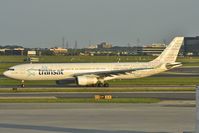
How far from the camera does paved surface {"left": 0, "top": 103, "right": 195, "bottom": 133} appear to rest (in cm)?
2308

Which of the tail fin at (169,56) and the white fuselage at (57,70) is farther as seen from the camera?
the tail fin at (169,56)

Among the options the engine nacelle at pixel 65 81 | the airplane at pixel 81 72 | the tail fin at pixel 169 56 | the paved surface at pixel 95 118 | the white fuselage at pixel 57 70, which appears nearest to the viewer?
the paved surface at pixel 95 118

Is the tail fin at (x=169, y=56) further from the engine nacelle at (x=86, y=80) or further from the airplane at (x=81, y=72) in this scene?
the engine nacelle at (x=86, y=80)

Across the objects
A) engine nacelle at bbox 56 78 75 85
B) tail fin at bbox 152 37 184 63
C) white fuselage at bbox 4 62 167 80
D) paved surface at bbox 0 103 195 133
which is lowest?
engine nacelle at bbox 56 78 75 85

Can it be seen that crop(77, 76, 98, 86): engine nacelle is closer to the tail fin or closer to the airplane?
the airplane

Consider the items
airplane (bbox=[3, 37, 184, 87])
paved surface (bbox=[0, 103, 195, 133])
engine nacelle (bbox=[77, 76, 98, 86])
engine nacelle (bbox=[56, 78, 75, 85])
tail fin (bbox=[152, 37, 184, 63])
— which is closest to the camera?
paved surface (bbox=[0, 103, 195, 133])

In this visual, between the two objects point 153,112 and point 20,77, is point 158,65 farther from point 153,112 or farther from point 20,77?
point 153,112

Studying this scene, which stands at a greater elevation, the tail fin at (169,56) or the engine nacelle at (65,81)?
the tail fin at (169,56)

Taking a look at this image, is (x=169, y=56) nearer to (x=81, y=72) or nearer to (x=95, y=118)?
(x=81, y=72)

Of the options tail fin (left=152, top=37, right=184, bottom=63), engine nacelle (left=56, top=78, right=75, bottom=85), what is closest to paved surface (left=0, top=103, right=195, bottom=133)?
engine nacelle (left=56, top=78, right=75, bottom=85)

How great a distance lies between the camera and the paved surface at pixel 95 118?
23.1m

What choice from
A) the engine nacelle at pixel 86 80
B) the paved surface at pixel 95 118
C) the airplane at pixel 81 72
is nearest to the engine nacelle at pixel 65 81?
the airplane at pixel 81 72

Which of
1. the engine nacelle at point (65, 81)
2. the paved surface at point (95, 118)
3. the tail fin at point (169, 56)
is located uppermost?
the tail fin at point (169, 56)

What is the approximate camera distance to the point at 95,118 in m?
27.1
